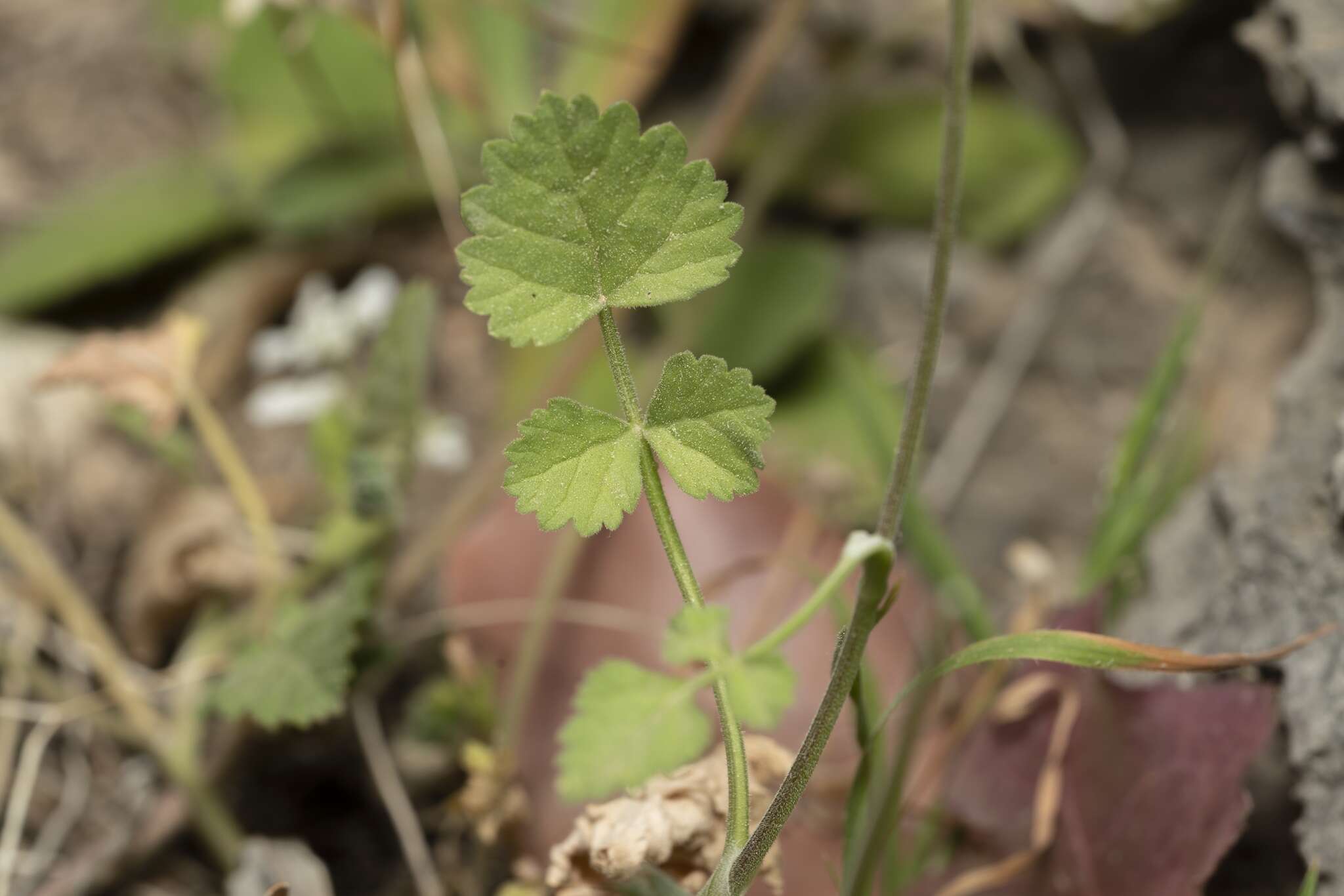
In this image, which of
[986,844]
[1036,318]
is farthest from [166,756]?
[1036,318]

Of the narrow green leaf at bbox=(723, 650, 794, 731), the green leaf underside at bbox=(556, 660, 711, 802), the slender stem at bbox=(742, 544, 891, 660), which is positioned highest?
the slender stem at bbox=(742, 544, 891, 660)

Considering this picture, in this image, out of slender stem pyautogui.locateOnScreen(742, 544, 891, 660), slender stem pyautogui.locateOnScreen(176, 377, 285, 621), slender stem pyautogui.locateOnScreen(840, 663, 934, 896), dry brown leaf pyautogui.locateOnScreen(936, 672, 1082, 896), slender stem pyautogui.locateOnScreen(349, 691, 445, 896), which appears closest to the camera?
slender stem pyautogui.locateOnScreen(742, 544, 891, 660)

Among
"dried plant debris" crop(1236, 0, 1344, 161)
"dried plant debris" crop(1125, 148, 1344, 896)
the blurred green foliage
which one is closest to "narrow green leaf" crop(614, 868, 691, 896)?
"dried plant debris" crop(1125, 148, 1344, 896)

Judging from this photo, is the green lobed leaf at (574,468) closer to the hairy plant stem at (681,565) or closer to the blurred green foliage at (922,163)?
the hairy plant stem at (681,565)

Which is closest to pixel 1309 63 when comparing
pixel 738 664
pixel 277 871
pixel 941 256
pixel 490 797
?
pixel 941 256

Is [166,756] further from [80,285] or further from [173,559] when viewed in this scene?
[80,285]

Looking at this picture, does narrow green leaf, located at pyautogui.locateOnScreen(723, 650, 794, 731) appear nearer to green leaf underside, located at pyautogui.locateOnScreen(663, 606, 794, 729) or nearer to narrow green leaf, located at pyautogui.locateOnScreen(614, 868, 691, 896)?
green leaf underside, located at pyautogui.locateOnScreen(663, 606, 794, 729)

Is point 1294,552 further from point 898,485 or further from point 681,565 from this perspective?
point 681,565
